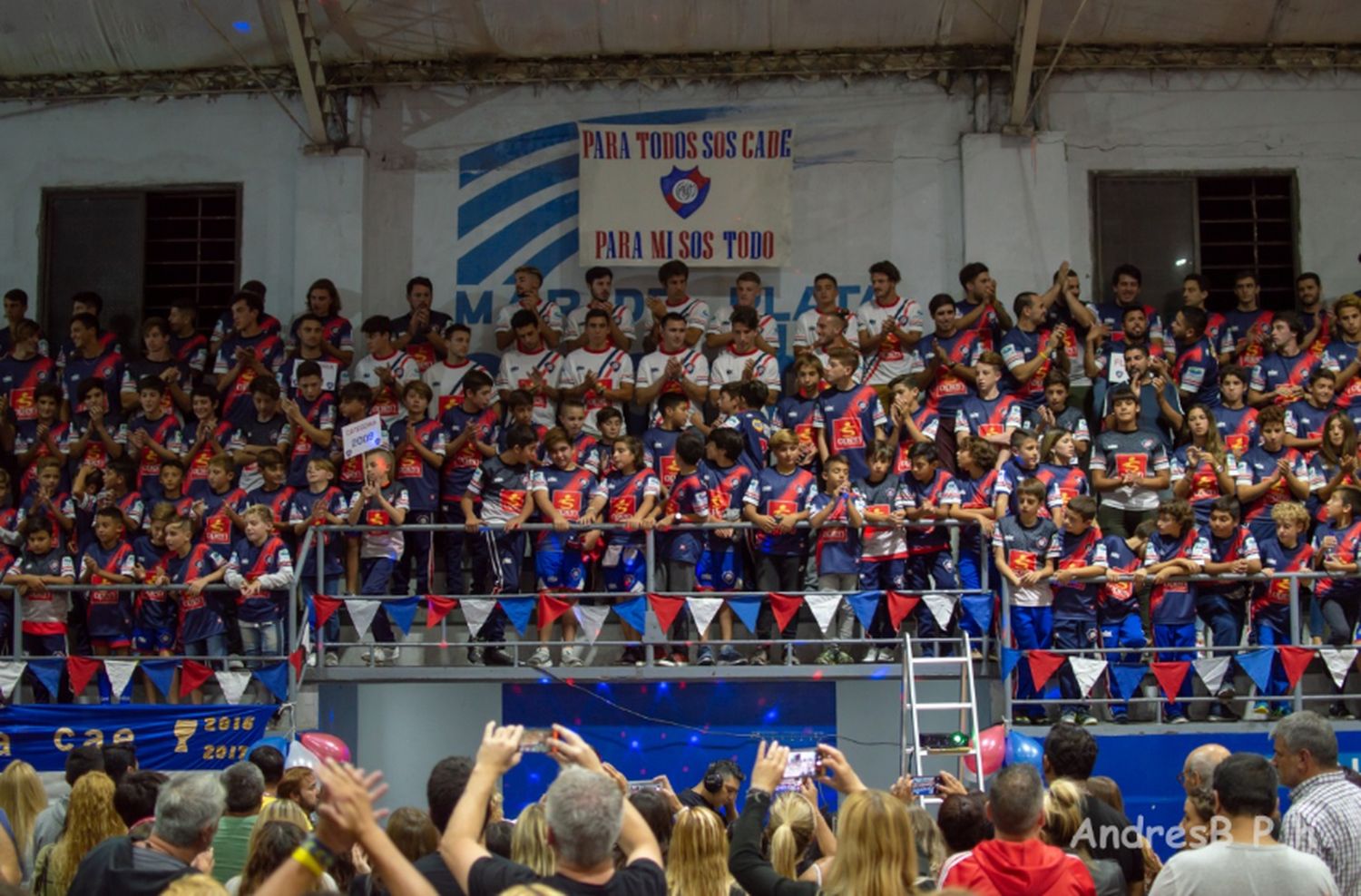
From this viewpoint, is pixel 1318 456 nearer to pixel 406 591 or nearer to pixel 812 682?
pixel 812 682

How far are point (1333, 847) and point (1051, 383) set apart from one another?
8692 mm

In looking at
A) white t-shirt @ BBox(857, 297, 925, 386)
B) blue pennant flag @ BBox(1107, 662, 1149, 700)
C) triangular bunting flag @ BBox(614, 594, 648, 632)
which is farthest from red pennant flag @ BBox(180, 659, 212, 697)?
blue pennant flag @ BBox(1107, 662, 1149, 700)

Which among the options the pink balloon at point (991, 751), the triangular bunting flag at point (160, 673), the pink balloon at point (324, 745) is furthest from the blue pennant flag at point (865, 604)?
the triangular bunting flag at point (160, 673)

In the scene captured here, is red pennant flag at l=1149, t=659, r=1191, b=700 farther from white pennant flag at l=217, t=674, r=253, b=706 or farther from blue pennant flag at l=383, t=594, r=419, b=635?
white pennant flag at l=217, t=674, r=253, b=706

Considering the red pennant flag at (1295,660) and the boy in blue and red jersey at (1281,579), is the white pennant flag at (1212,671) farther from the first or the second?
the boy in blue and red jersey at (1281,579)

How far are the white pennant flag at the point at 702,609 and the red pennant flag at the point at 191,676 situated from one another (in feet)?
12.5

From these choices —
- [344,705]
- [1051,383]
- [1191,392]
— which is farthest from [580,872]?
[1191,392]

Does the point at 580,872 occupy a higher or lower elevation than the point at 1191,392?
lower

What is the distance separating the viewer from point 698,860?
5.25m

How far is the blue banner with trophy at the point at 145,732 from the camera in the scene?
12.0 meters

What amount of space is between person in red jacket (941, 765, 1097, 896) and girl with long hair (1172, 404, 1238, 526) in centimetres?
880

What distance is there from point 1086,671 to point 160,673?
A: 7217 millimetres

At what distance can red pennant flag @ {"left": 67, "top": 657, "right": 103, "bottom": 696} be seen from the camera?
12633mm

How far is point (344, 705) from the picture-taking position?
13.6m
